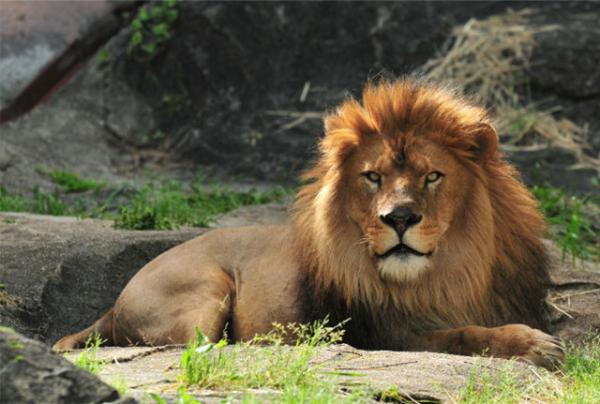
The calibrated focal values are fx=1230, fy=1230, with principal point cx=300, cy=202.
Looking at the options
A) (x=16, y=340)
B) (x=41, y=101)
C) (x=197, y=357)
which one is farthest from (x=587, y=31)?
(x=16, y=340)

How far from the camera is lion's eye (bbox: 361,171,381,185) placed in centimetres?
516

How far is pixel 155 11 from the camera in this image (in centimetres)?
1088

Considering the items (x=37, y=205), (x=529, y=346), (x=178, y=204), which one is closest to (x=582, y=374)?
(x=529, y=346)

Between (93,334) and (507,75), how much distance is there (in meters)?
5.49

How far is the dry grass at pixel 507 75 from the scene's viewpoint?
9.73 m

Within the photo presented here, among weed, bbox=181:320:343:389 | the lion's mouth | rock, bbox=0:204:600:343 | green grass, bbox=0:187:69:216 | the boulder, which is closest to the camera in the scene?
weed, bbox=181:320:343:389

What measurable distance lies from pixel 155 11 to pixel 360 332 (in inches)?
245

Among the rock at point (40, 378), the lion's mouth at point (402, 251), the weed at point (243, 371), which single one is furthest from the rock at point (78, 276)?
the rock at point (40, 378)

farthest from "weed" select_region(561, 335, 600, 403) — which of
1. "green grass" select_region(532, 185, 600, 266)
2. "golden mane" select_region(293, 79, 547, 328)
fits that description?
"green grass" select_region(532, 185, 600, 266)

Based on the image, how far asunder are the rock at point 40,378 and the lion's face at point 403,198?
1.93 meters

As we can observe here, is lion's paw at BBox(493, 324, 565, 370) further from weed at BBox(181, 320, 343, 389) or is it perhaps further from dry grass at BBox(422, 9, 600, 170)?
dry grass at BBox(422, 9, 600, 170)

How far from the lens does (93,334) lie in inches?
229

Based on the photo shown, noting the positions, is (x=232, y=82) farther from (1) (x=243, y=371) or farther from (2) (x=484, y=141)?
(1) (x=243, y=371)

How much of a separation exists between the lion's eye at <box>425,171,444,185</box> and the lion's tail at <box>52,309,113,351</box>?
1.66 metres
